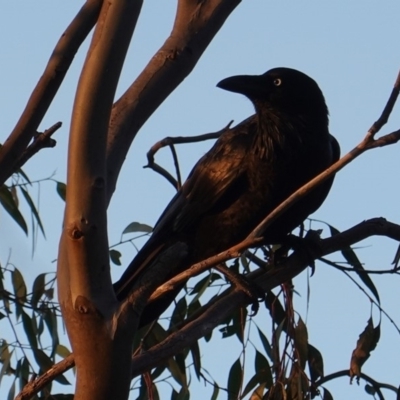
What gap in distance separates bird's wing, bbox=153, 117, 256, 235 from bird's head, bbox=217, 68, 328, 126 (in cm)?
14

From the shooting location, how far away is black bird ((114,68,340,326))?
311cm

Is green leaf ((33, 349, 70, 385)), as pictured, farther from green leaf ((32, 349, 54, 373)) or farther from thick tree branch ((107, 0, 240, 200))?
thick tree branch ((107, 0, 240, 200))

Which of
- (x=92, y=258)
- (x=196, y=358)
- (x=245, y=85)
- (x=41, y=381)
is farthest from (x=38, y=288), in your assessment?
(x=92, y=258)

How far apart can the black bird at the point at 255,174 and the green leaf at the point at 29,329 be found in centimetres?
40

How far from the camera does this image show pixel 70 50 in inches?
79.3

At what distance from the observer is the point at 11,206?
3262 mm

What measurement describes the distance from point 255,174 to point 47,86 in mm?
1342

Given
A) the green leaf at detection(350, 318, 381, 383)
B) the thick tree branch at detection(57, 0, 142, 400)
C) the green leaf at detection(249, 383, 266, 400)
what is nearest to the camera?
the thick tree branch at detection(57, 0, 142, 400)

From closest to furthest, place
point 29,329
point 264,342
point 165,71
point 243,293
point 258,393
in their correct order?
point 165,71 → point 243,293 → point 258,393 → point 264,342 → point 29,329

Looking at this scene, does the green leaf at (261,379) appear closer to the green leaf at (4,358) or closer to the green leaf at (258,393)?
the green leaf at (258,393)

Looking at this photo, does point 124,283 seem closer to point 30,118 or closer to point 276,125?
point 276,125

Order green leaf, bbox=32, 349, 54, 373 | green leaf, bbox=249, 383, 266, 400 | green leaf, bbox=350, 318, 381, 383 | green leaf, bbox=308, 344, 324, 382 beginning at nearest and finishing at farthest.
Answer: green leaf, bbox=350, 318, 381, 383 < green leaf, bbox=249, 383, 266, 400 < green leaf, bbox=308, 344, 324, 382 < green leaf, bbox=32, 349, 54, 373

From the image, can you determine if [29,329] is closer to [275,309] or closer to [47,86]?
[275,309]

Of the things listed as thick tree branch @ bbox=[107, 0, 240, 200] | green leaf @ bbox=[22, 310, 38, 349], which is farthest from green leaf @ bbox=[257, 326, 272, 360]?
thick tree branch @ bbox=[107, 0, 240, 200]
